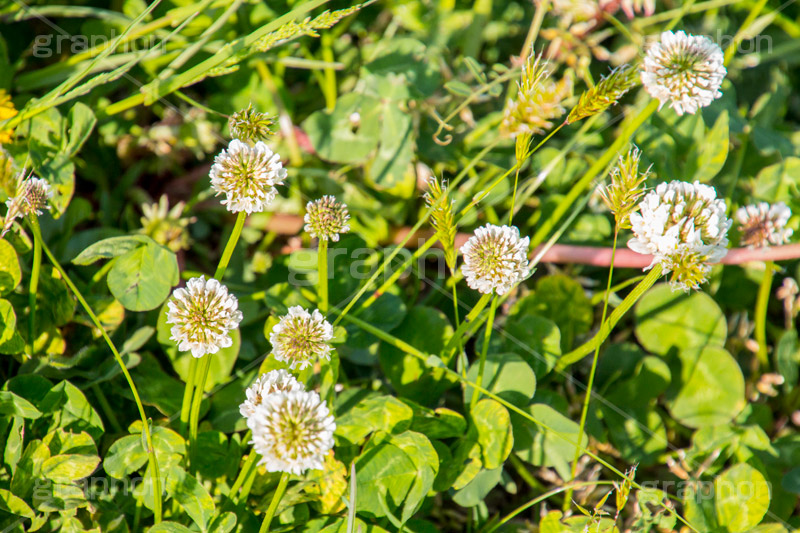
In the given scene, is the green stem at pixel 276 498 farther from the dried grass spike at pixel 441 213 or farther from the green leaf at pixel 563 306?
the green leaf at pixel 563 306

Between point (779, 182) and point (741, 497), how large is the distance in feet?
3.00

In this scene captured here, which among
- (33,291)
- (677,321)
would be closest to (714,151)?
(677,321)

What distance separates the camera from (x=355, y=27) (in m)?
2.14

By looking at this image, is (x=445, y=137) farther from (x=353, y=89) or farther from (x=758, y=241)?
(x=758, y=241)

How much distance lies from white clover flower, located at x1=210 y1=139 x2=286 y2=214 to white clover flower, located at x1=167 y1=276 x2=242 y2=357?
0.16m

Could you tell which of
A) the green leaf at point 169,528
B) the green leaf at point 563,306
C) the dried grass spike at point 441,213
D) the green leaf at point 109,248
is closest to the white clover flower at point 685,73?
the dried grass spike at point 441,213

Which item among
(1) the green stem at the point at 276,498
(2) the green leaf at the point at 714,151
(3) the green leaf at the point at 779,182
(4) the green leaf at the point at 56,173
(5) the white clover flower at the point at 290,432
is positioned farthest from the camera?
(3) the green leaf at the point at 779,182

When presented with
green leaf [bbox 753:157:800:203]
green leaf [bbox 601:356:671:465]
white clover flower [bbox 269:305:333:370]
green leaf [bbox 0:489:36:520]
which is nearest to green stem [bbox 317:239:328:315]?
white clover flower [bbox 269:305:333:370]

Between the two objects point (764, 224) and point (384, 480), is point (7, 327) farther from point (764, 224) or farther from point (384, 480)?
point (764, 224)

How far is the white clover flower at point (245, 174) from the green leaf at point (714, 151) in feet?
4.04

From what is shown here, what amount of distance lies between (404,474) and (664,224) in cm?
71

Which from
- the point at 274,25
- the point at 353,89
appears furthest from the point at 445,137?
the point at 274,25

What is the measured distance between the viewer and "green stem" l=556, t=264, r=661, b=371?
1.18 metres

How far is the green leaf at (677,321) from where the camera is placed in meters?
1.76
